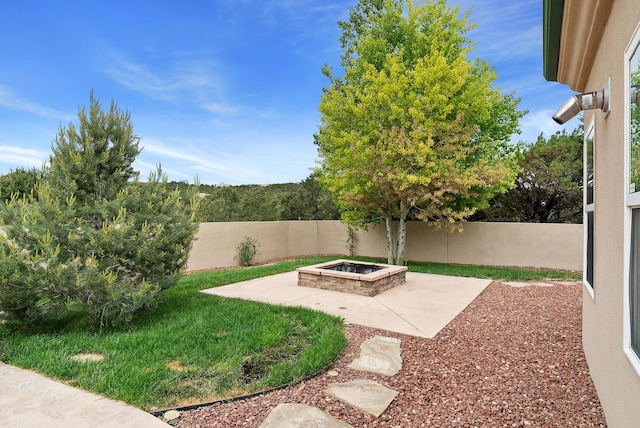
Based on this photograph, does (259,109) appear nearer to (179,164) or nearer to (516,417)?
(179,164)

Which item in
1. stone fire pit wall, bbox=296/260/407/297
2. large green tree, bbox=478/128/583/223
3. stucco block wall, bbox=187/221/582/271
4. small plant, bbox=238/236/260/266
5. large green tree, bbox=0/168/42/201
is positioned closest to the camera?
stone fire pit wall, bbox=296/260/407/297

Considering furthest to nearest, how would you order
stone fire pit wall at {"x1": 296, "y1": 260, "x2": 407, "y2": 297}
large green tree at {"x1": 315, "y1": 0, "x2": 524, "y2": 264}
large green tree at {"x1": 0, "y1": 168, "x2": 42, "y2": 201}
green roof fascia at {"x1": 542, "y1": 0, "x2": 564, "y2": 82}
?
large green tree at {"x1": 0, "y1": 168, "x2": 42, "y2": 201} < large green tree at {"x1": 315, "y1": 0, "x2": 524, "y2": 264} < stone fire pit wall at {"x1": 296, "y1": 260, "x2": 407, "y2": 297} < green roof fascia at {"x1": 542, "y1": 0, "x2": 564, "y2": 82}

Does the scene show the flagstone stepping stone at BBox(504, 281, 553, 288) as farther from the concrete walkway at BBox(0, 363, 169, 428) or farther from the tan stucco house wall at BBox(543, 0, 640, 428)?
the concrete walkway at BBox(0, 363, 169, 428)

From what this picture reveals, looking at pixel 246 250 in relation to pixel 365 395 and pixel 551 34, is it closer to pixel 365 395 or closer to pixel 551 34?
pixel 365 395

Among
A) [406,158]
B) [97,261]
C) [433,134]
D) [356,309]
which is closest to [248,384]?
[97,261]

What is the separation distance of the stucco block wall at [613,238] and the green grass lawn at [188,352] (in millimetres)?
2371

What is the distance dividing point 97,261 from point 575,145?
1568cm

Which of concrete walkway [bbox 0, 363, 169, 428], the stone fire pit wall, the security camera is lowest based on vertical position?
concrete walkway [bbox 0, 363, 169, 428]

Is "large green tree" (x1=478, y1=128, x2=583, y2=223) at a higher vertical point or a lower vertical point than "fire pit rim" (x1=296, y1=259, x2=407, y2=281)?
higher

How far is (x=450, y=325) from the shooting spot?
5203 millimetres

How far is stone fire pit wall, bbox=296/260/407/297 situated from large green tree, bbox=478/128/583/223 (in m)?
8.34

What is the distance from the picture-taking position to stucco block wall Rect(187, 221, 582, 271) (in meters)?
11.5

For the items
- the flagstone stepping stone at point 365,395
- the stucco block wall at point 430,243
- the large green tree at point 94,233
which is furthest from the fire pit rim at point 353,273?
the stucco block wall at point 430,243

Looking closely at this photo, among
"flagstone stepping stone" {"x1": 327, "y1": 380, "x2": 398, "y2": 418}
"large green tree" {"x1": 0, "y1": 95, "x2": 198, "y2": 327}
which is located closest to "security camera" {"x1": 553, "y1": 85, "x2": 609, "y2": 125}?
"flagstone stepping stone" {"x1": 327, "y1": 380, "x2": 398, "y2": 418}
